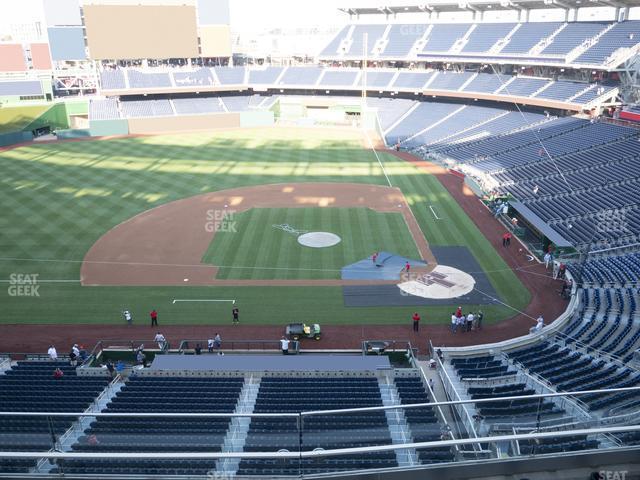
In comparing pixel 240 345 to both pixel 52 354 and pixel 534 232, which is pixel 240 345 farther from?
pixel 534 232

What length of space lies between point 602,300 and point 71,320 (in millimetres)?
23897

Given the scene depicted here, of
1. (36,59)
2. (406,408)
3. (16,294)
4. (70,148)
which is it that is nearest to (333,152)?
(70,148)

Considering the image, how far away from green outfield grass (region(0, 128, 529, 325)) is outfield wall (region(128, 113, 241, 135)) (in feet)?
14.4

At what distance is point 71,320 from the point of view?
23656 mm

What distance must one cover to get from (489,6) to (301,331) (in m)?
60.4

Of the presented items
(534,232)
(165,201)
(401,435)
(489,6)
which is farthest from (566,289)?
(489,6)

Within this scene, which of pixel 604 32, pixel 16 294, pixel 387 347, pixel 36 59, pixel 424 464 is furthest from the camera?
pixel 36 59

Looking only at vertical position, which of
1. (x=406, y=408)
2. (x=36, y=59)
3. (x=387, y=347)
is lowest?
(x=387, y=347)

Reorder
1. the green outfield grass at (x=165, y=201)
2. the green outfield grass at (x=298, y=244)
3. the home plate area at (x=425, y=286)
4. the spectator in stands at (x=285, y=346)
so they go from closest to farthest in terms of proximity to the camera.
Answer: the spectator in stands at (x=285, y=346) → the green outfield grass at (x=165, y=201) → the home plate area at (x=425, y=286) → the green outfield grass at (x=298, y=244)

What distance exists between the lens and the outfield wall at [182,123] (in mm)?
66688

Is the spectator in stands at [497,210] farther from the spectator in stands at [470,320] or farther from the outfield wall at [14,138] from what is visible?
the outfield wall at [14,138]

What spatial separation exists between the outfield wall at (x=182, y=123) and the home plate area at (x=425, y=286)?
154 ft

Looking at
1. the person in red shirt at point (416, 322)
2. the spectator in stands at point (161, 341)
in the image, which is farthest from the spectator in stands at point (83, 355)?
the person in red shirt at point (416, 322)

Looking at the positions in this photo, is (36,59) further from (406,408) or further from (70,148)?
(406,408)
